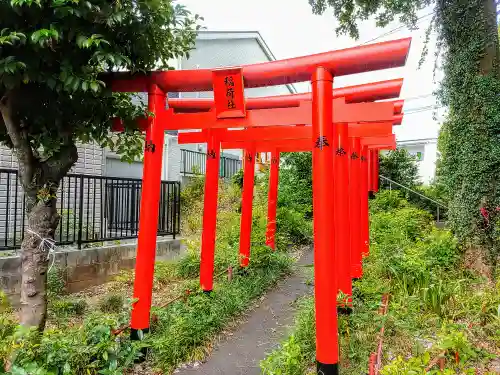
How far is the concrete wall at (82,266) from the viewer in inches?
189

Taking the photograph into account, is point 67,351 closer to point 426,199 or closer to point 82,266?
point 82,266

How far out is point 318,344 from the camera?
136 inches

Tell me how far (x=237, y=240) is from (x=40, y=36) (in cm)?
655

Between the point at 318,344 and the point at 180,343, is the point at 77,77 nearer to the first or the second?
the point at 180,343

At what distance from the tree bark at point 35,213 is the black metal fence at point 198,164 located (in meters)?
8.95

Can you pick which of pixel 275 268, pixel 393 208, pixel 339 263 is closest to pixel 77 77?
pixel 339 263

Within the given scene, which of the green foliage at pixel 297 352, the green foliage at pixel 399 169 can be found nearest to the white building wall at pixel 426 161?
the green foliage at pixel 399 169

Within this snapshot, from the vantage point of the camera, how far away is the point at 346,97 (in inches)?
192

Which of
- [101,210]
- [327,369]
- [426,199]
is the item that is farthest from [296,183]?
[327,369]

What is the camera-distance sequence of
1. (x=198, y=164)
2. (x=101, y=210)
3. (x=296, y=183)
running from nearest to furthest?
(x=101, y=210) → (x=296, y=183) → (x=198, y=164)

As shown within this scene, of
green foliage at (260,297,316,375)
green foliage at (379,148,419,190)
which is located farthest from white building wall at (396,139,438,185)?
green foliage at (260,297,316,375)

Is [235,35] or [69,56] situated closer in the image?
[69,56]

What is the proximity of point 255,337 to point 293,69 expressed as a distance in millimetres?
3387

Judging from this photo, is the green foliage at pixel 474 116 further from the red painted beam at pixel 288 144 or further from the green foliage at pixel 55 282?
the green foliage at pixel 55 282
